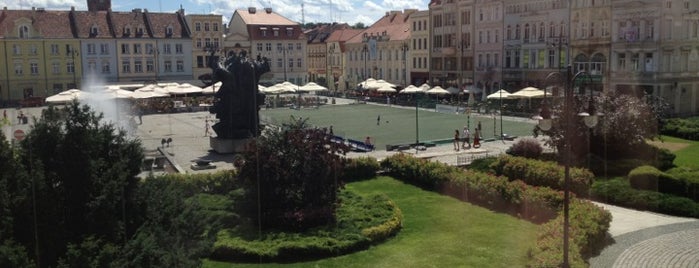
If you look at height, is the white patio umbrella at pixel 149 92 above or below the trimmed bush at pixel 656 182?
above

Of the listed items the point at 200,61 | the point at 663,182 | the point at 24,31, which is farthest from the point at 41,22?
the point at 663,182

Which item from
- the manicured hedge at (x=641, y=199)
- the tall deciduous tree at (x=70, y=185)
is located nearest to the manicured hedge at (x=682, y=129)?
the manicured hedge at (x=641, y=199)

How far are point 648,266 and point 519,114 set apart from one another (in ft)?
113

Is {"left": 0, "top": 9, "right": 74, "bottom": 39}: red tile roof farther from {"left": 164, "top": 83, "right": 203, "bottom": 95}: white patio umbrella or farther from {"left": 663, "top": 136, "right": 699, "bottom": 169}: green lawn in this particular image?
{"left": 663, "top": 136, "right": 699, "bottom": 169}: green lawn

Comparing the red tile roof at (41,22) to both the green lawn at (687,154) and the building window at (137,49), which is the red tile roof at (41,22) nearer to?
the building window at (137,49)

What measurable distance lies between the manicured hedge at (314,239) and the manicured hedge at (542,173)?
6.20 metres

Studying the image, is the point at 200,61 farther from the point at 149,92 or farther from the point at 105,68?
the point at 149,92

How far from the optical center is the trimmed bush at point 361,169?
27.6 m

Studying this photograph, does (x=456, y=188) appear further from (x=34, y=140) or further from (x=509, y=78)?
(x=509, y=78)

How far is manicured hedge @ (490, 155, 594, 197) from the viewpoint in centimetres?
2266

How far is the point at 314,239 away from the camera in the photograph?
17.8 m

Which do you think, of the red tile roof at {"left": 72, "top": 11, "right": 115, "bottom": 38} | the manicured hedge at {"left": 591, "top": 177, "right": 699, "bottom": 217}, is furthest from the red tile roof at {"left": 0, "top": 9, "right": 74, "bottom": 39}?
the manicured hedge at {"left": 591, "top": 177, "right": 699, "bottom": 217}

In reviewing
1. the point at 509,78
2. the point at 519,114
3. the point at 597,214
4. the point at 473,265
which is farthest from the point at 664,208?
the point at 509,78

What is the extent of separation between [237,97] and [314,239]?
16.1 m
